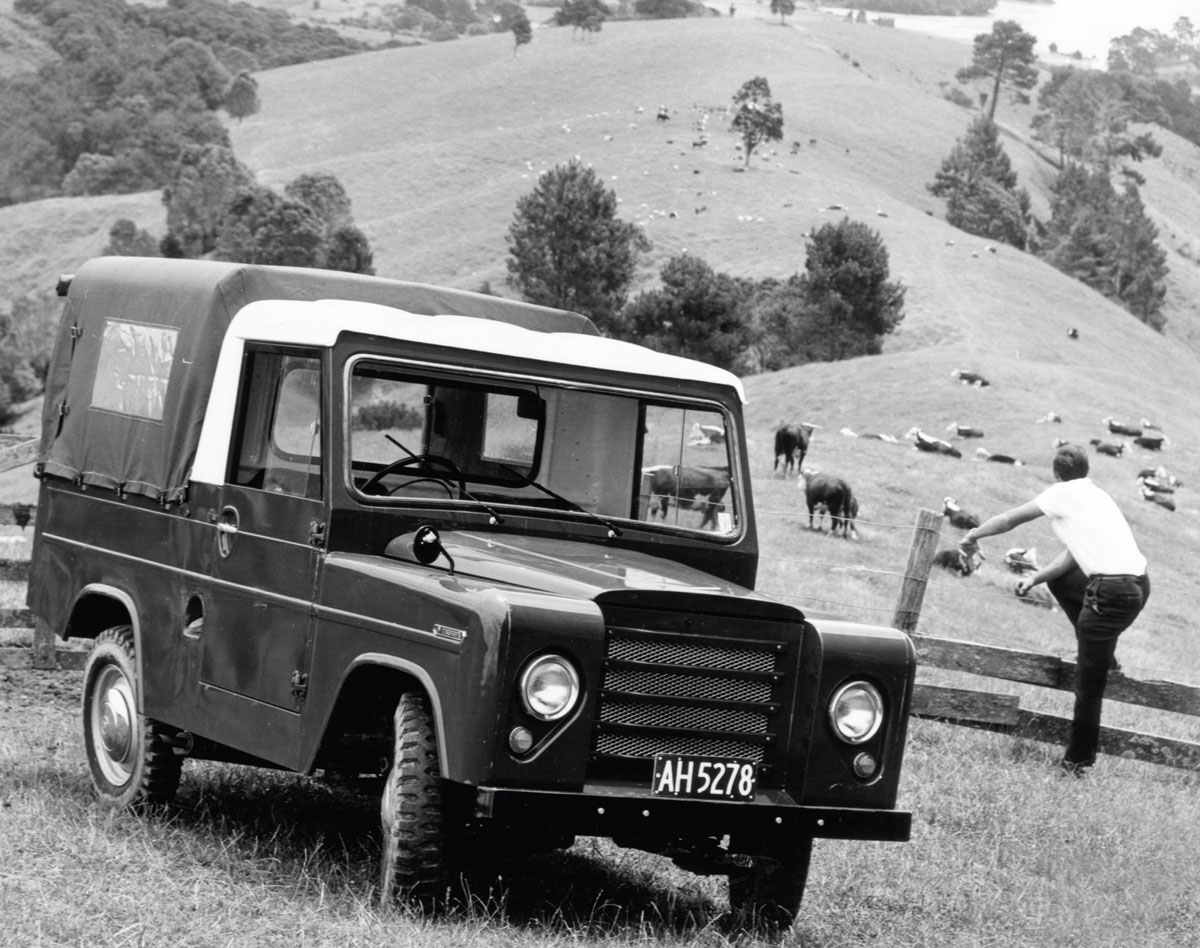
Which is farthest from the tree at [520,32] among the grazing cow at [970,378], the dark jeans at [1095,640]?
the dark jeans at [1095,640]

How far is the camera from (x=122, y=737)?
806 centimetres

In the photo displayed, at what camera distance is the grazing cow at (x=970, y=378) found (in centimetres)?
5597

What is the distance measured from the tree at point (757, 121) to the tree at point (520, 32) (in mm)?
37386

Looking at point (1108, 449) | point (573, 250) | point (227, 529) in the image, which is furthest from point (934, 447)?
point (573, 250)

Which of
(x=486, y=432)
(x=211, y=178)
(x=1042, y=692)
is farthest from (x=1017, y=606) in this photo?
(x=211, y=178)

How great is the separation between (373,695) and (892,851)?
3.04 metres

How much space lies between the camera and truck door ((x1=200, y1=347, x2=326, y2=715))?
6.83m

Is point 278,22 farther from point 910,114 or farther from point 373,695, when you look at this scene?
point 373,695

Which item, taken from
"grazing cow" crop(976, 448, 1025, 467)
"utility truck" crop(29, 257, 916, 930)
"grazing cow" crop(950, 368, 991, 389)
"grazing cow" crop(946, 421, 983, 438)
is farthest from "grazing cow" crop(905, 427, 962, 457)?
"utility truck" crop(29, 257, 916, 930)

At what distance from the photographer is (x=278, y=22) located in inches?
7446

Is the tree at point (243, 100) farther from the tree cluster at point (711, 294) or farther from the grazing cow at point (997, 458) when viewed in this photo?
the grazing cow at point (997, 458)

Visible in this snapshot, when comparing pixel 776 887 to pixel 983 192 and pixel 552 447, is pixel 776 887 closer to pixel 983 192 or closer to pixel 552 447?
pixel 552 447

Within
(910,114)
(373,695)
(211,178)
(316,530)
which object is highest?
(910,114)

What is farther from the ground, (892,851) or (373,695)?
(373,695)
